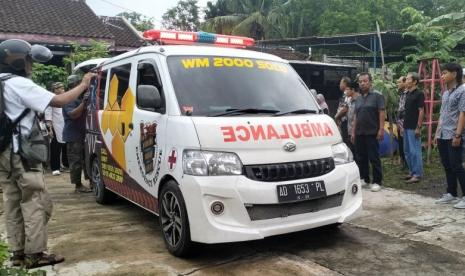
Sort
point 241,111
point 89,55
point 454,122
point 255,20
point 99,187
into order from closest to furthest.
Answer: point 241,111, point 454,122, point 99,187, point 89,55, point 255,20

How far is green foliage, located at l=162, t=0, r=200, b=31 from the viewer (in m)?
43.5

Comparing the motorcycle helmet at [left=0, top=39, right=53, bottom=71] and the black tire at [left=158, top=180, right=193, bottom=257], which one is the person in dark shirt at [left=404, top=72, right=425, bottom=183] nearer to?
the black tire at [left=158, top=180, right=193, bottom=257]

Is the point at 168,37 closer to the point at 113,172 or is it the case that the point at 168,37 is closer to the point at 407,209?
the point at 113,172

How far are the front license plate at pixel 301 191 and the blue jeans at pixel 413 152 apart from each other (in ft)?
12.5

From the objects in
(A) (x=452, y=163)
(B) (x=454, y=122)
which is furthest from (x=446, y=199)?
(B) (x=454, y=122)

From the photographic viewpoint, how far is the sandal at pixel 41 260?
13.5 ft

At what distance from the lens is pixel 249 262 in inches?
167

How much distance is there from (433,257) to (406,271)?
19.4 inches

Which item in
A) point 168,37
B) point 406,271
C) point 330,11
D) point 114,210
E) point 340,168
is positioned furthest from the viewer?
point 330,11

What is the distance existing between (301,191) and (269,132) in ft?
1.95

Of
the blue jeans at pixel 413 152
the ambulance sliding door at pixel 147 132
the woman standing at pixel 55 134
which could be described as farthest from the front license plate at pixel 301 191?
the woman standing at pixel 55 134

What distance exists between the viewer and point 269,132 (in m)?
4.26

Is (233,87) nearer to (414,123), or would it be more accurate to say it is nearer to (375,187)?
(375,187)

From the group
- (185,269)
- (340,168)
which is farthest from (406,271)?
(185,269)
